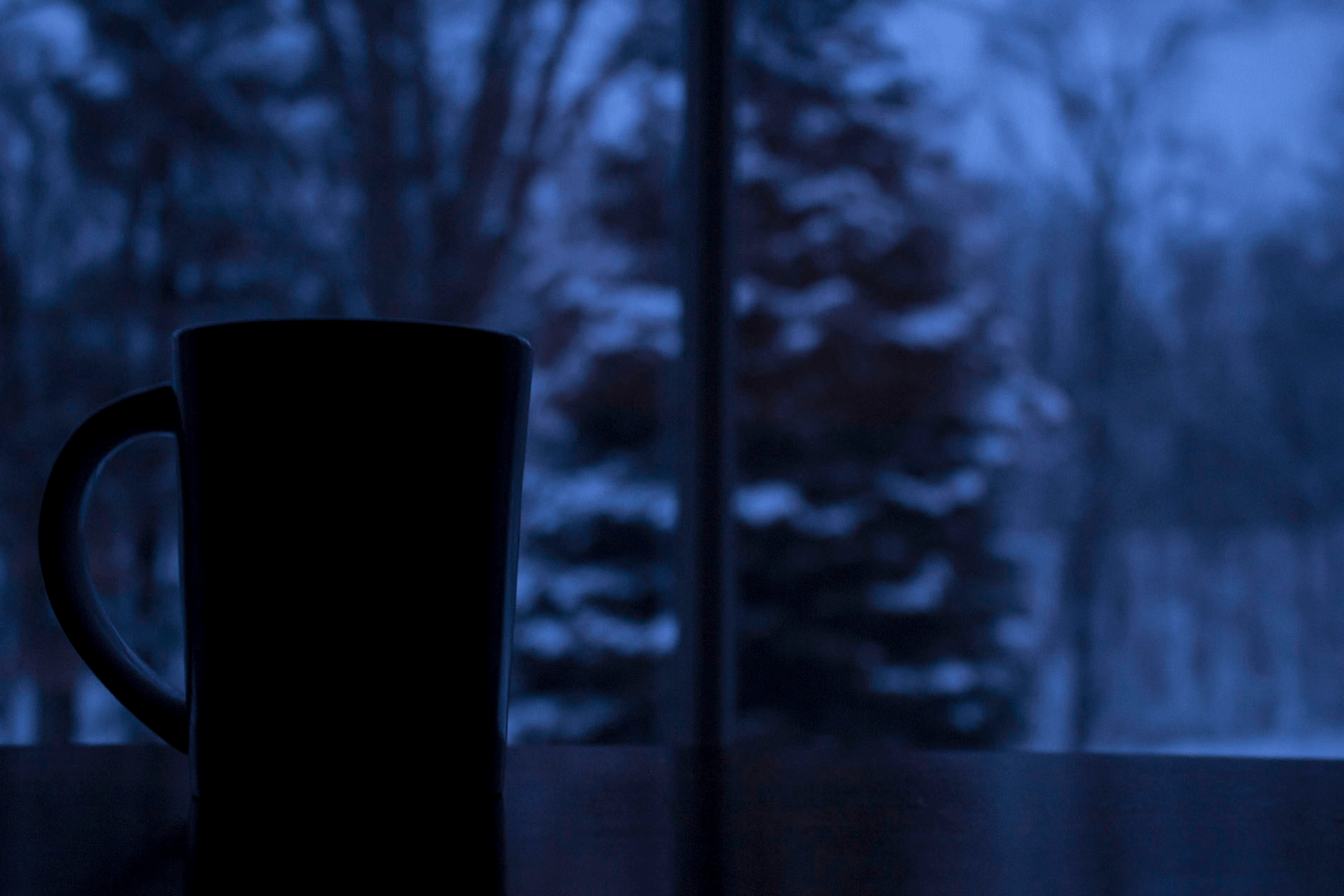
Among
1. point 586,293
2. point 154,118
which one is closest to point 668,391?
point 586,293

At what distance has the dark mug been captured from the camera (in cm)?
28

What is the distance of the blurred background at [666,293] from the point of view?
2.06 m

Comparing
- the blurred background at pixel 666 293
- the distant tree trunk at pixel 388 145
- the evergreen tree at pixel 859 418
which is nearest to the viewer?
the blurred background at pixel 666 293

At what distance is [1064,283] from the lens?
2.33 meters

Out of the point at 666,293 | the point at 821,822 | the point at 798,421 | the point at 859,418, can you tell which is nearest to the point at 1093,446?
the point at 859,418

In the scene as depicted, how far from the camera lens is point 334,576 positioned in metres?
0.28

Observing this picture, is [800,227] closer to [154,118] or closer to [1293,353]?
[1293,353]

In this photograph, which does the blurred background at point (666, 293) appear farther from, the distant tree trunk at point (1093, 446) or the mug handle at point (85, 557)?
the mug handle at point (85, 557)

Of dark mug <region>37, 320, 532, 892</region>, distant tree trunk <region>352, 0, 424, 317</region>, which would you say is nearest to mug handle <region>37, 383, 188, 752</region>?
dark mug <region>37, 320, 532, 892</region>

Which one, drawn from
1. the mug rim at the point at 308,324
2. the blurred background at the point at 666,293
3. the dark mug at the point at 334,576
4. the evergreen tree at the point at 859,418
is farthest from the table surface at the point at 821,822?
the evergreen tree at the point at 859,418

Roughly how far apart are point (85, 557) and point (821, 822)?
0.22 m

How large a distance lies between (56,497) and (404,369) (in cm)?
11

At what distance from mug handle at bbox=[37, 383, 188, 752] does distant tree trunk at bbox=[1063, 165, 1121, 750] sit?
7.28ft

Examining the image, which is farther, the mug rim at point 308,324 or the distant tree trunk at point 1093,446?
the distant tree trunk at point 1093,446
